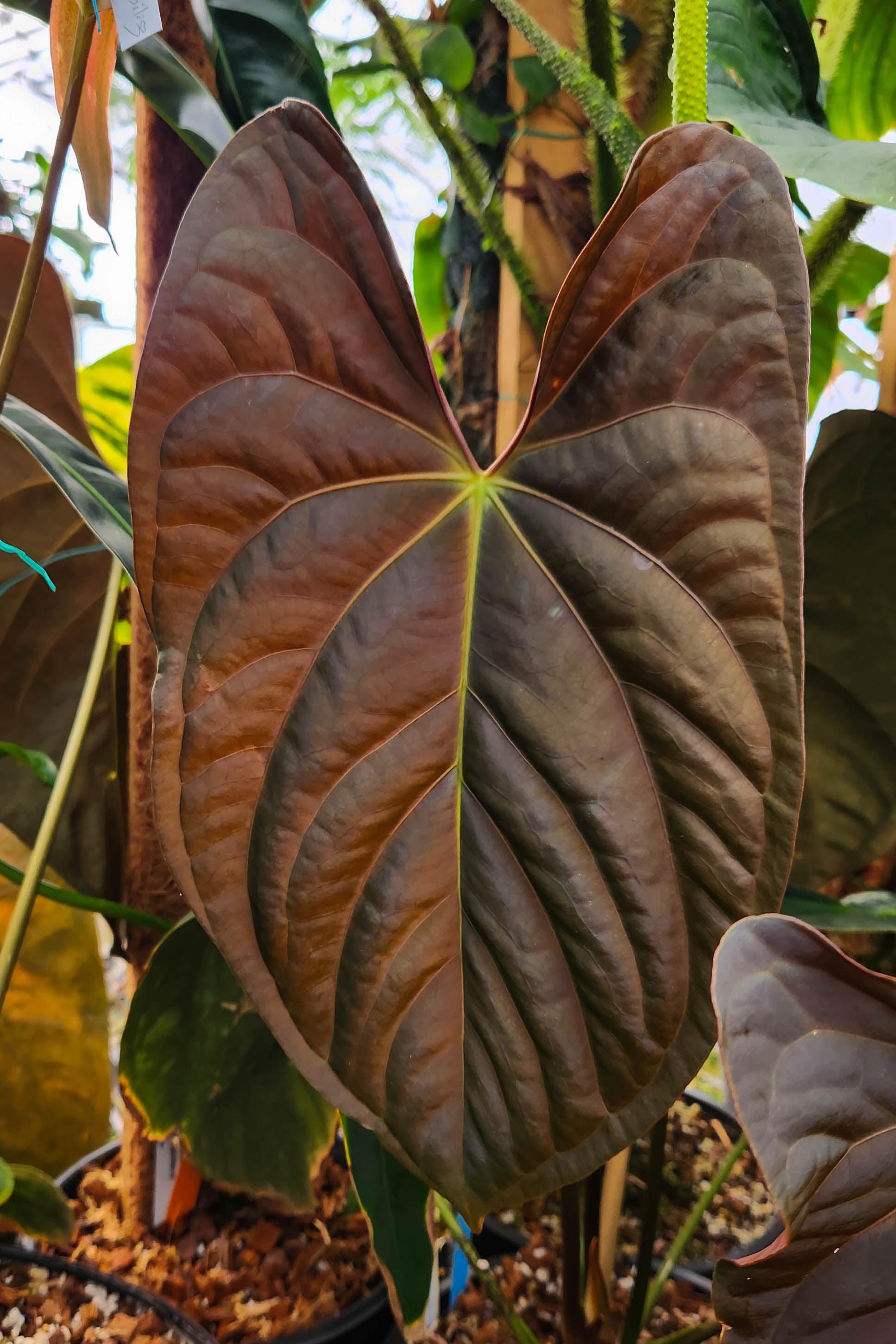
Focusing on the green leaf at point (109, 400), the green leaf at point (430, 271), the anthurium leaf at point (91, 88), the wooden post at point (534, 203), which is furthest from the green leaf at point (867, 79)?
the green leaf at point (109, 400)

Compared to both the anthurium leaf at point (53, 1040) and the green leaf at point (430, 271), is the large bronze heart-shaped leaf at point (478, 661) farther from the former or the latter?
the green leaf at point (430, 271)

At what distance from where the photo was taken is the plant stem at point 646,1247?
664 millimetres

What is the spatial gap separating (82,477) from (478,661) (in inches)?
12.7

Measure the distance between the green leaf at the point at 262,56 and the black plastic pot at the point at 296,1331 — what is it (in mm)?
954

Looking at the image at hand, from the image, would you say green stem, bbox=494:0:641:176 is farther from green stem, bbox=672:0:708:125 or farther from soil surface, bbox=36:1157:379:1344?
soil surface, bbox=36:1157:379:1344

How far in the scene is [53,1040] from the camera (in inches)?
35.5

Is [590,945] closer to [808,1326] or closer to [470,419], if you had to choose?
[808,1326]

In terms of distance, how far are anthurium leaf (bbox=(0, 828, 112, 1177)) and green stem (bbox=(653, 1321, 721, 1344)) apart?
644 mm

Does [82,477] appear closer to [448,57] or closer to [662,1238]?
[448,57]

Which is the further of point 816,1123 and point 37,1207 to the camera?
point 37,1207

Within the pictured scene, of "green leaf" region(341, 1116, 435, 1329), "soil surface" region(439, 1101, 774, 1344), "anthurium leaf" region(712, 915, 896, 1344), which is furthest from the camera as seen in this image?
"soil surface" region(439, 1101, 774, 1344)

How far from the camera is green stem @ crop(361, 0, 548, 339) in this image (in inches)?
26.8

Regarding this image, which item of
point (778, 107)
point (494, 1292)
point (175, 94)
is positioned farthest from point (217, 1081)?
point (778, 107)

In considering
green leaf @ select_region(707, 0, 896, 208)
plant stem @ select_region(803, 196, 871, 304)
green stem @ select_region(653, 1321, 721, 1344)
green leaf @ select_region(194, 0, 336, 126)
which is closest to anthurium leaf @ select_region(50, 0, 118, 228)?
green leaf @ select_region(194, 0, 336, 126)
